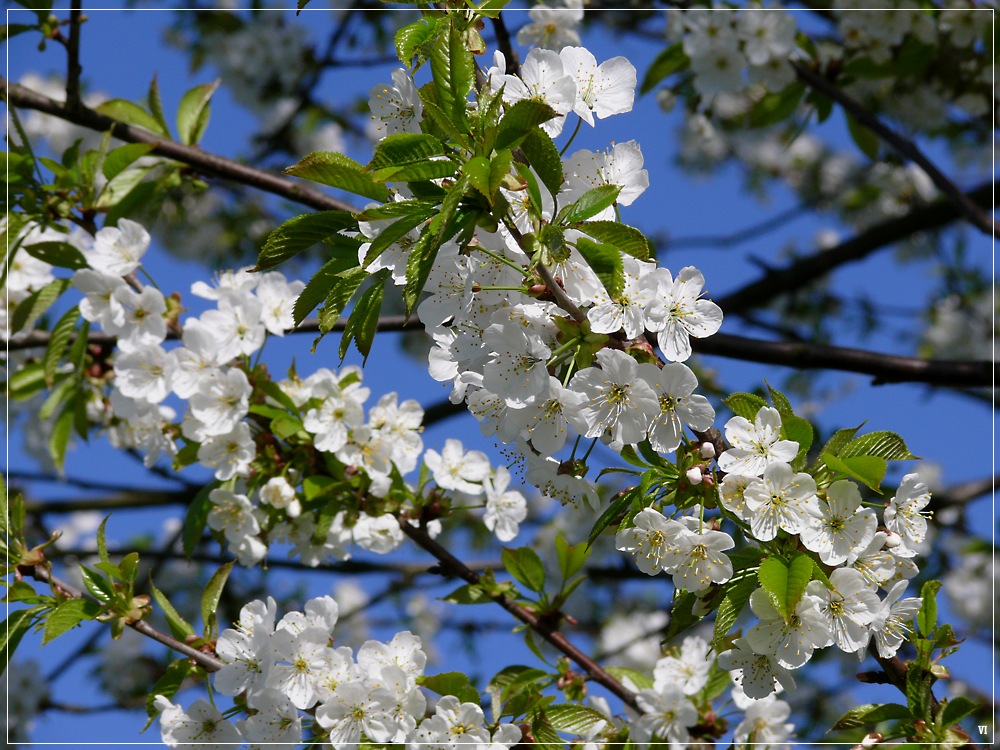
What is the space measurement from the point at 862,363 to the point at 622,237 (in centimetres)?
195

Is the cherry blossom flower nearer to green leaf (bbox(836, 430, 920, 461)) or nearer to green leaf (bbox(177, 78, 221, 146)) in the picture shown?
green leaf (bbox(836, 430, 920, 461))

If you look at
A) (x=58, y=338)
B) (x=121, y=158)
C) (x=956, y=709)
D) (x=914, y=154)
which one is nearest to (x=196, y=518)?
(x=58, y=338)

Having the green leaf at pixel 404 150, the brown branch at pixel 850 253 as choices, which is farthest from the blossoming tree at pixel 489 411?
the brown branch at pixel 850 253

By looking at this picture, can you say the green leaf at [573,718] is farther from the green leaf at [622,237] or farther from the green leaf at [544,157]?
the green leaf at [544,157]

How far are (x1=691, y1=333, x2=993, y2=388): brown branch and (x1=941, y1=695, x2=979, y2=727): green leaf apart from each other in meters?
1.48

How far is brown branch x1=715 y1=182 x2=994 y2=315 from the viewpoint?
4.25 metres

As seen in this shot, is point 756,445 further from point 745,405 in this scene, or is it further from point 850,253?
point 850,253

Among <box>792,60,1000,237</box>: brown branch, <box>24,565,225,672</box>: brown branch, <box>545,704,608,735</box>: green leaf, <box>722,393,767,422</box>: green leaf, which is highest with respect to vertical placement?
<box>792,60,1000,237</box>: brown branch

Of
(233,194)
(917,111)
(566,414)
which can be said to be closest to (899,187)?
(917,111)

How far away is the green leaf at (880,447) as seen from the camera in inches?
62.1

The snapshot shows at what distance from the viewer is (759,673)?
1.68 m

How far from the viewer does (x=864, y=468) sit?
1.48 metres

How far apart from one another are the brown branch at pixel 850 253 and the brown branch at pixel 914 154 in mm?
975

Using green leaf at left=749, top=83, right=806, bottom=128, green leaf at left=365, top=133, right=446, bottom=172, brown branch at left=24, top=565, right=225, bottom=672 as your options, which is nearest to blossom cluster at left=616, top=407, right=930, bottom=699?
green leaf at left=365, top=133, right=446, bottom=172
